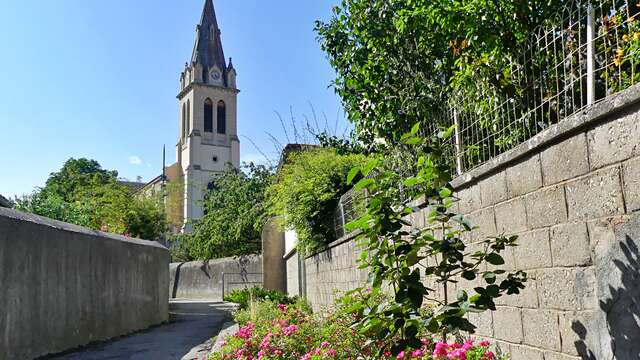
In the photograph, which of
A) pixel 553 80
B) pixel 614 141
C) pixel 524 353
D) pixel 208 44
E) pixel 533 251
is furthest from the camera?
pixel 208 44

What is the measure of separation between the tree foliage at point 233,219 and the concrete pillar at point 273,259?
4645 millimetres

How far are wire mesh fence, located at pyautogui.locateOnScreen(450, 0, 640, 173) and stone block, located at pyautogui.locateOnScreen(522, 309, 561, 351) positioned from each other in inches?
45.0

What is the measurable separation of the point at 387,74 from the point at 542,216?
15.3ft

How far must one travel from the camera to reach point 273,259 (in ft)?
68.4

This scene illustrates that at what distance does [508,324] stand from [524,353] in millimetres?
239

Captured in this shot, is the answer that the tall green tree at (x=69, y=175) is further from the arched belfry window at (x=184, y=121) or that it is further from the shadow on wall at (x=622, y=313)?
the shadow on wall at (x=622, y=313)

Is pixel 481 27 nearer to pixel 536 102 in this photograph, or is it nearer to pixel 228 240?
pixel 536 102

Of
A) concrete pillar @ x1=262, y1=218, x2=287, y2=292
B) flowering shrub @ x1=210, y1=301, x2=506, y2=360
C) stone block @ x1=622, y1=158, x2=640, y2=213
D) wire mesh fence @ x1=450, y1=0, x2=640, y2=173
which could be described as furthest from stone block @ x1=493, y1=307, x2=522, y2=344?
concrete pillar @ x1=262, y1=218, x2=287, y2=292

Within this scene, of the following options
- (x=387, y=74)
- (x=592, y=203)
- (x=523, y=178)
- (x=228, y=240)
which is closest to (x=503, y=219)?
(x=523, y=178)

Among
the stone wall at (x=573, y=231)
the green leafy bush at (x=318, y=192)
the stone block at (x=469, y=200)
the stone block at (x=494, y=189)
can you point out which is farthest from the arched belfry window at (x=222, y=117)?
the stone wall at (x=573, y=231)

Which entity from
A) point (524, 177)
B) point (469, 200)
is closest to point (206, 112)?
point (469, 200)

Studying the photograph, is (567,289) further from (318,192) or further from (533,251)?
(318,192)

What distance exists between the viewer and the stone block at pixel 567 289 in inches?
105

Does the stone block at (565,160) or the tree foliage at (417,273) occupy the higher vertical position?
the stone block at (565,160)
